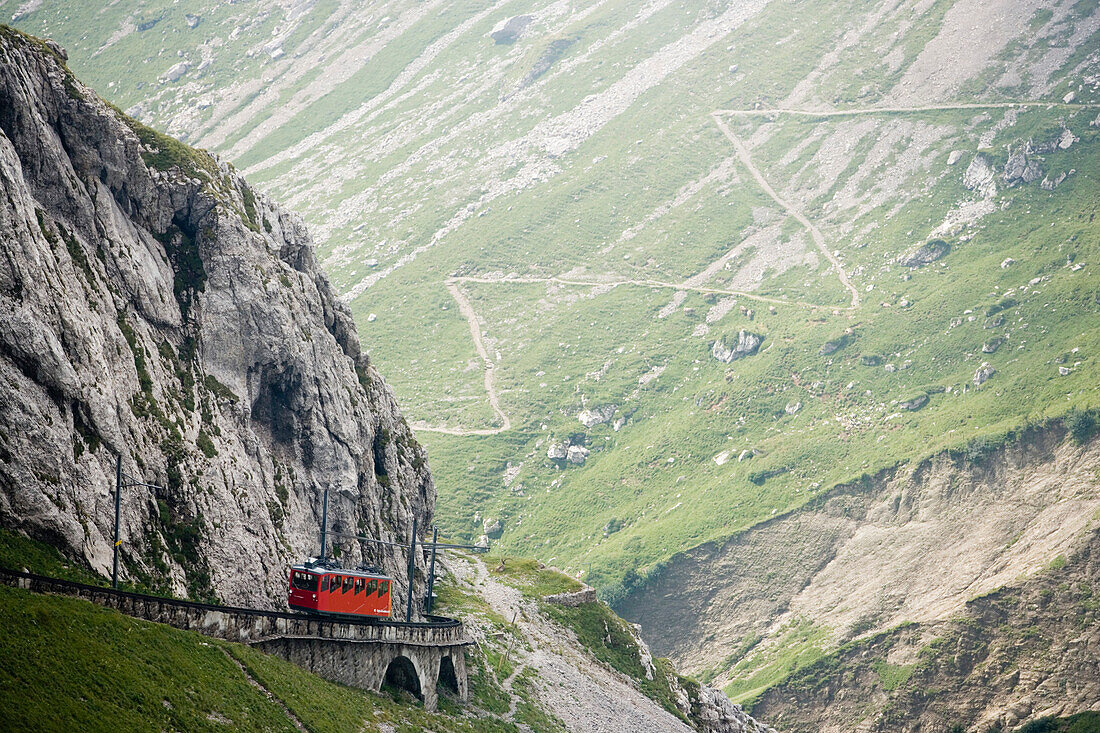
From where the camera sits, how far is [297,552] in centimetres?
7225

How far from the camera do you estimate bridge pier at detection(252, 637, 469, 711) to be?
5647 centimetres

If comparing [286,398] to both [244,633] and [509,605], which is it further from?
[509,605]

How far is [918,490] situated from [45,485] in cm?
17063

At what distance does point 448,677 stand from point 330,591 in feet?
55.7

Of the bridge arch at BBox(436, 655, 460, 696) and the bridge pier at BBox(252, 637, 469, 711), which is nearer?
the bridge pier at BBox(252, 637, 469, 711)

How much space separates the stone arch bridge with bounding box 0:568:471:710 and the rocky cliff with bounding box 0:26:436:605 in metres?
6.51

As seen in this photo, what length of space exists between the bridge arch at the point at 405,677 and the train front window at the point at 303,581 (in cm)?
937

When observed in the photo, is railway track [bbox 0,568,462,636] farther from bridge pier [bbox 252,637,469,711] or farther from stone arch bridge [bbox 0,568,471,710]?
bridge pier [bbox 252,637,469,711]

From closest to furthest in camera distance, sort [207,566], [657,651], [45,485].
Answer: [45,485]
[207,566]
[657,651]

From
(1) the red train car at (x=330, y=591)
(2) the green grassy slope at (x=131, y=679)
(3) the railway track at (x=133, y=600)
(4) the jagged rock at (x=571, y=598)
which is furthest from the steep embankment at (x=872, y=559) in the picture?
(2) the green grassy slope at (x=131, y=679)

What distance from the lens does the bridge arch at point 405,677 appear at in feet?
221

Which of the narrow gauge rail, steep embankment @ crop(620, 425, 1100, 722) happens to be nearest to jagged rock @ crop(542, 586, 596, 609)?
the narrow gauge rail

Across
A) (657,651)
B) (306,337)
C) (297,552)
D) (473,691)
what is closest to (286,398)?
(306,337)

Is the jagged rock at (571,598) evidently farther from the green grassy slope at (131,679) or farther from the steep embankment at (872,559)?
the steep embankment at (872,559)
